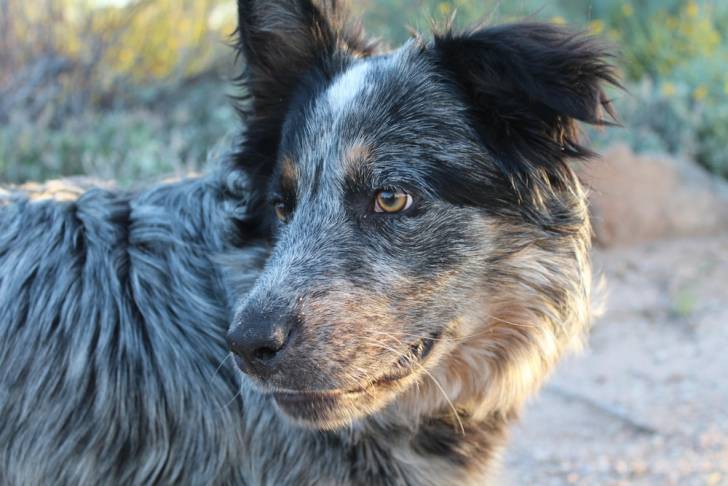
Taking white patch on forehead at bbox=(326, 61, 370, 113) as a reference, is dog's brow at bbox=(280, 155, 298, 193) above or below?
below

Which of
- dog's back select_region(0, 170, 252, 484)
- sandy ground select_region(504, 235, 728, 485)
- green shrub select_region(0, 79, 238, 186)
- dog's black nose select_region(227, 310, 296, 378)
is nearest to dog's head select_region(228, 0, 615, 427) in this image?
dog's black nose select_region(227, 310, 296, 378)

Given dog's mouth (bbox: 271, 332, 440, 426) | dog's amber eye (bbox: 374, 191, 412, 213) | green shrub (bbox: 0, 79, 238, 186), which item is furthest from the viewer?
green shrub (bbox: 0, 79, 238, 186)

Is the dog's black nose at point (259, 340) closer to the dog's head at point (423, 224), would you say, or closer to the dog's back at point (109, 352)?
the dog's head at point (423, 224)

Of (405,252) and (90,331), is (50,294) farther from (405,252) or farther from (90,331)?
(405,252)

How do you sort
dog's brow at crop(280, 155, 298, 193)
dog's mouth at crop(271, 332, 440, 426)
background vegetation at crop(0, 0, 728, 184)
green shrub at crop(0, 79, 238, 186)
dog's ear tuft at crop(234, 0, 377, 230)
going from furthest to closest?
1. background vegetation at crop(0, 0, 728, 184)
2. green shrub at crop(0, 79, 238, 186)
3. dog's ear tuft at crop(234, 0, 377, 230)
4. dog's brow at crop(280, 155, 298, 193)
5. dog's mouth at crop(271, 332, 440, 426)

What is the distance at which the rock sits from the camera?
702cm

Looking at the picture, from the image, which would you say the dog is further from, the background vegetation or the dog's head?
the background vegetation

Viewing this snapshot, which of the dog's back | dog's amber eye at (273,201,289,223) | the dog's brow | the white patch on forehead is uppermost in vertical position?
the white patch on forehead

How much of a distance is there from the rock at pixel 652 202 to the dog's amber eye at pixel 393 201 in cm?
459

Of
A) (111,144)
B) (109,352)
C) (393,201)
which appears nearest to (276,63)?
(393,201)

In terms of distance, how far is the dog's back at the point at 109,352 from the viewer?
2.81 meters

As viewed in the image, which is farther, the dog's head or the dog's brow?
the dog's brow

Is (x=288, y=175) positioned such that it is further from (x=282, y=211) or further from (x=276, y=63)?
(x=276, y=63)

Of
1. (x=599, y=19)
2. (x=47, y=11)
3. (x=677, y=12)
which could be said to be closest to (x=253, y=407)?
(x=47, y=11)
